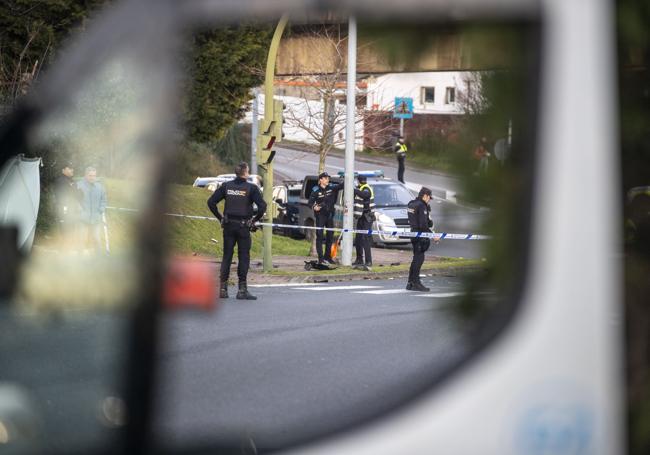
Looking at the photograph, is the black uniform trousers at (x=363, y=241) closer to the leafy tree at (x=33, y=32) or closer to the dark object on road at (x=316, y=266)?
the dark object on road at (x=316, y=266)

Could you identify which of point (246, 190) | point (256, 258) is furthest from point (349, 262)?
point (246, 190)

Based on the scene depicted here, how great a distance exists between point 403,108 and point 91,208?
0.58 m

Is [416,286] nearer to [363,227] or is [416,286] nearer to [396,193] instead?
[396,193]

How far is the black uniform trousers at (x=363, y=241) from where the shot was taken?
60.5ft

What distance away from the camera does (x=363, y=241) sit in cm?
2041

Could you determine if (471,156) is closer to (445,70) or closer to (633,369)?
(445,70)

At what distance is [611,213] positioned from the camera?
5.70 ft

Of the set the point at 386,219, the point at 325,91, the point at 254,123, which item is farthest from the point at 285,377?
the point at 386,219

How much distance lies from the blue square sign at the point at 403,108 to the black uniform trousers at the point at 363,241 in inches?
618

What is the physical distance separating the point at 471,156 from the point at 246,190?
42.0ft

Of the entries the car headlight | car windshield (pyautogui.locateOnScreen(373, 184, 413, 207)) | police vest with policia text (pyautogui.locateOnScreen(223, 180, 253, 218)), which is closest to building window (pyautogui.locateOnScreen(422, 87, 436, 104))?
car windshield (pyautogui.locateOnScreen(373, 184, 413, 207))

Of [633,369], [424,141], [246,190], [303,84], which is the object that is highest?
[246,190]

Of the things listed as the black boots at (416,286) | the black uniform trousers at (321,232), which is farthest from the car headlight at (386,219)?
the black boots at (416,286)

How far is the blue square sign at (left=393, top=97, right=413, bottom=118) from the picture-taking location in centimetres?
194
